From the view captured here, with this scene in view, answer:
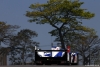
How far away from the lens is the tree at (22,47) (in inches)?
1895

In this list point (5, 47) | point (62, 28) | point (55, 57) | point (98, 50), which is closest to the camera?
point (55, 57)

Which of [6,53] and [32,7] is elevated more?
[32,7]

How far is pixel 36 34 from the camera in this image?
5019cm

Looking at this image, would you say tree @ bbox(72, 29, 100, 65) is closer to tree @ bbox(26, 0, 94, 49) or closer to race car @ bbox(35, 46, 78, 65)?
tree @ bbox(26, 0, 94, 49)

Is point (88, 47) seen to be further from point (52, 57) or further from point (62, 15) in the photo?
point (52, 57)

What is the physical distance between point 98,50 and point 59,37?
8.08 m

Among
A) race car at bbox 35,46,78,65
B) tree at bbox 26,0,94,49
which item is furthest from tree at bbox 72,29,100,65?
race car at bbox 35,46,78,65

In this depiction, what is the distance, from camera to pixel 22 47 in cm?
4850

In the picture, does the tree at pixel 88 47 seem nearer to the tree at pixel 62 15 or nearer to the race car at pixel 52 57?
the tree at pixel 62 15

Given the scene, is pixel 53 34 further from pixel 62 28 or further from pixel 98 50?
pixel 98 50

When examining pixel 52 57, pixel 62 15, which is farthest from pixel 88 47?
pixel 52 57

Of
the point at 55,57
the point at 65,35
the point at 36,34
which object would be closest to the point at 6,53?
the point at 36,34

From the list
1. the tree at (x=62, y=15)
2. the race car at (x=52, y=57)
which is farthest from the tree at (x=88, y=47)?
the race car at (x=52, y=57)

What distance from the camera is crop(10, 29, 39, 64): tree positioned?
48.1m
